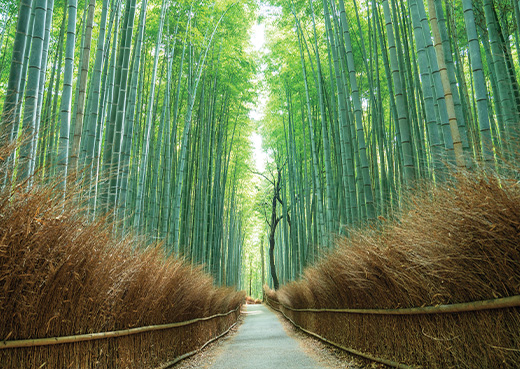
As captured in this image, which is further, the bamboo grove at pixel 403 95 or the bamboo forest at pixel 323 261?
the bamboo grove at pixel 403 95

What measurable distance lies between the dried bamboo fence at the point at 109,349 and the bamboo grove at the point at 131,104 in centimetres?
70

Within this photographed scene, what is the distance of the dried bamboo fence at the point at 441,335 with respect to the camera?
159cm

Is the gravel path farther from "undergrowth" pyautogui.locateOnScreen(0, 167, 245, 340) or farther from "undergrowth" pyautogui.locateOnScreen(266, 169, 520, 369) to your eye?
"undergrowth" pyautogui.locateOnScreen(0, 167, 245, 340)

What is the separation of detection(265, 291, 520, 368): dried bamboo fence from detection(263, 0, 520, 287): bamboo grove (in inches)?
24.7

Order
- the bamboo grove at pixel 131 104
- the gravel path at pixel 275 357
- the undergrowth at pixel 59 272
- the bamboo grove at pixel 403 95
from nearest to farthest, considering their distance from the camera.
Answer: the undergrowth at pixel 59 272, the bamboo grove at pixel 131 104, the bamboo grove at pixel 403 95, the gravel path at pixel 275 357

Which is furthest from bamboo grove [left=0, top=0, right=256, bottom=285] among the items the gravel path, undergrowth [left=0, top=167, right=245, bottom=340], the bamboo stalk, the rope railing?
the bamboo stalk

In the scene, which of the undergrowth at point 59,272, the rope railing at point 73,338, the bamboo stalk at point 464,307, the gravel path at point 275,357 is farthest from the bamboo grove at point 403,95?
the rope railing at point 73,338

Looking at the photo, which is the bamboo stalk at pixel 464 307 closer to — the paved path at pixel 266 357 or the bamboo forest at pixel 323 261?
the bamboo forest at pixel 323 261

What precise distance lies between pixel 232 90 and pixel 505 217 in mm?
7817

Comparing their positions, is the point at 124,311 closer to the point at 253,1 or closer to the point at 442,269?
the point at 442,269

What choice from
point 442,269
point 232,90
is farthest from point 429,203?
point 232,90

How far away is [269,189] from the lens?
16047mm

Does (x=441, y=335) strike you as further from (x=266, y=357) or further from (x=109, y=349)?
(x=266, y=357)

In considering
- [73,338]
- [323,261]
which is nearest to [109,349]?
[73,338]
